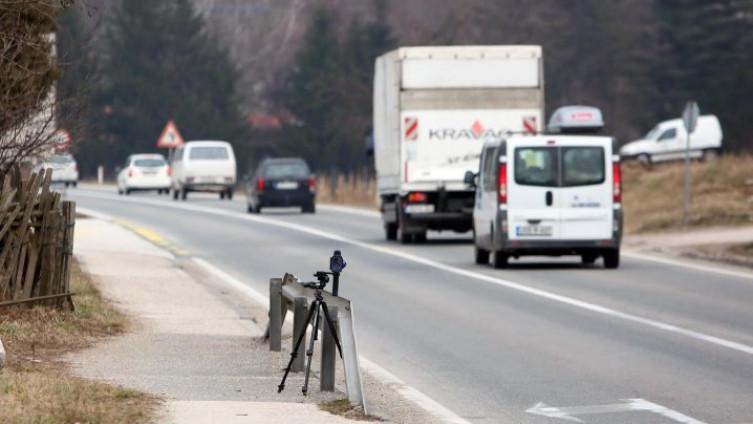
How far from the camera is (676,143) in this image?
69.6m

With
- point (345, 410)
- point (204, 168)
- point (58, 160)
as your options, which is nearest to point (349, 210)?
point (204, 168)

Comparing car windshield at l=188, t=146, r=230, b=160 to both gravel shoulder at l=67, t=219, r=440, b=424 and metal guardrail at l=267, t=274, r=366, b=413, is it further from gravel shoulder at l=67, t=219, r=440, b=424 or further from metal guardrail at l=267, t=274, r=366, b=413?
metal guardrail at l=267, t=274, r=366, b=413

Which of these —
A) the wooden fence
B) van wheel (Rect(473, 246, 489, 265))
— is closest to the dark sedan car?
van wheel (Rect(473, 246, 489, 265))

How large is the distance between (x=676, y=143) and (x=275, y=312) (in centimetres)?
5529

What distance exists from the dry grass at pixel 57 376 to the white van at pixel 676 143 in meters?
51.3

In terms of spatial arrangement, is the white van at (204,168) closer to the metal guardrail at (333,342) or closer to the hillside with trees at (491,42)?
the hillside with trees at (491,42)

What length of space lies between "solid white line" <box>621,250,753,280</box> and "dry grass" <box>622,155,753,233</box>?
712 centimetres

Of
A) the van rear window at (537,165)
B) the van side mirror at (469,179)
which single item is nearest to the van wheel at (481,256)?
Result: the van side mirror at (469,179)

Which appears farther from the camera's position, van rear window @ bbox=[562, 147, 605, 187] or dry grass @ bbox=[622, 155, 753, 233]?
dry grass @ bbox=[622, 155, 753, 233]

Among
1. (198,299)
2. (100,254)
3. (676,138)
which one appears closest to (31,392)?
(198,299)

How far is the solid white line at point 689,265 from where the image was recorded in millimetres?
26141

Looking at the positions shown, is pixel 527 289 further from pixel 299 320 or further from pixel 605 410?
pixel 605 410

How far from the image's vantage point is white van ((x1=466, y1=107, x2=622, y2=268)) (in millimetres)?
27016

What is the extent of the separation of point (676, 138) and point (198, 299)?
49.6 meters
